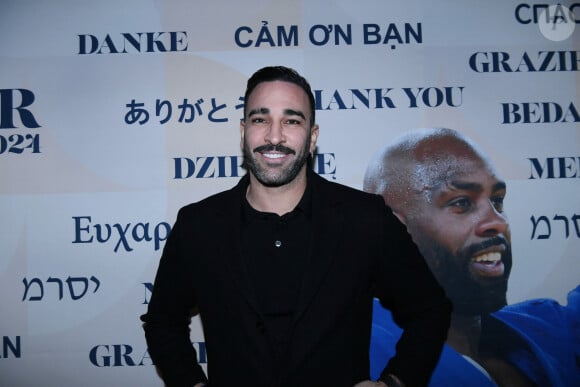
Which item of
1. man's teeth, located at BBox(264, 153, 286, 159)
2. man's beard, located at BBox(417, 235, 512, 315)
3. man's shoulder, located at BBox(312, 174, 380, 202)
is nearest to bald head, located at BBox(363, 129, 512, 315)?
man's beard, located at BBox(417, 235, 512, 315)

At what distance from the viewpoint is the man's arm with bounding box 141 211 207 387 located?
1644mm

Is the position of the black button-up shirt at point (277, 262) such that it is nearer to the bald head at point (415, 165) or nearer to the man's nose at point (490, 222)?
the bald head at point (415, 165)

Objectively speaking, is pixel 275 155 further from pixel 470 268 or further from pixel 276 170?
pixel 470 268

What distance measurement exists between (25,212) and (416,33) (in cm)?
215

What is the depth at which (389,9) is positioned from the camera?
7.25 ft

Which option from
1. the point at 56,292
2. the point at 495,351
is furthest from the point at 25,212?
the point at 495,351

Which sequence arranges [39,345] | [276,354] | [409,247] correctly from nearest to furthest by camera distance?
1. [276,354]
2. [409,247]
3. [39,345]

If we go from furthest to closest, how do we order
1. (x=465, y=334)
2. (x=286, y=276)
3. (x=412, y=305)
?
(x=465, y=334) < (x=412, y=305) < (x=286, y=276)

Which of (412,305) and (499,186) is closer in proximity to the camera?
(412,305)

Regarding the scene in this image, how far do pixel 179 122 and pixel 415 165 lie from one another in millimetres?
1198

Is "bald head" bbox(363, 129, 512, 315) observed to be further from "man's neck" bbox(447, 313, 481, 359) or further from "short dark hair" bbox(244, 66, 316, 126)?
"short dark hair" bbox(244, 66, 316, 126)

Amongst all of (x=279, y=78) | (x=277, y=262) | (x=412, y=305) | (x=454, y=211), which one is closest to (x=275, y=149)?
(x=279, y=78)

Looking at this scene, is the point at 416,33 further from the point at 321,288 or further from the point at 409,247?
the point at 321,288

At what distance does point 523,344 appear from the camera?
2133mm
